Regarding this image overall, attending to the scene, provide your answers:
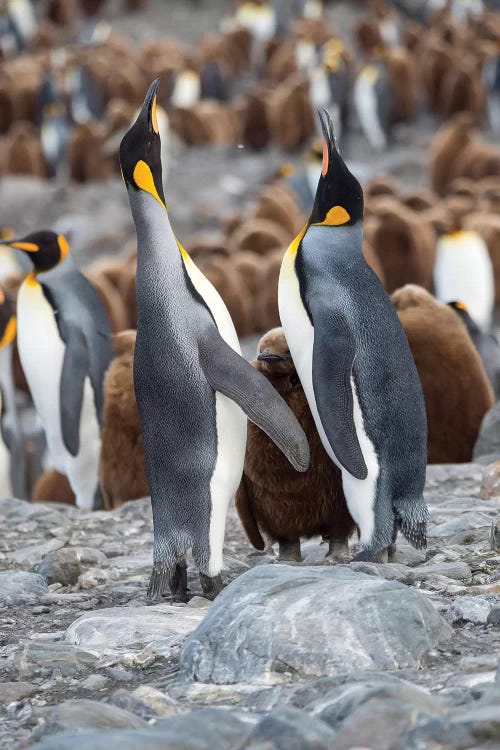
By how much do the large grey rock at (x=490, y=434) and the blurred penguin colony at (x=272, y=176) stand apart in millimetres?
71

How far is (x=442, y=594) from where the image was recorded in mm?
3723

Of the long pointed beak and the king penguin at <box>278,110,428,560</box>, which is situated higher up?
the long pointed beak

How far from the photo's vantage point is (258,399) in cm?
391

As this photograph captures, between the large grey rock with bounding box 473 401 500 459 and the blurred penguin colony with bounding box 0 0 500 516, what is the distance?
7 centimetres

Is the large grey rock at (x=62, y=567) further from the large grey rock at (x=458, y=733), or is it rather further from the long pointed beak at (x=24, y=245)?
the long pointed beak at (x=24, y=245)

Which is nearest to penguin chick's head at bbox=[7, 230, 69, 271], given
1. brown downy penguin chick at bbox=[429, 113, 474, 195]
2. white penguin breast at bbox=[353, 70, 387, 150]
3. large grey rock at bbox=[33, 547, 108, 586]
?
large grey rock at bbox=[33, 547, 108, 586]

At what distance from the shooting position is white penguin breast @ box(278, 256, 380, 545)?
4.05 meters

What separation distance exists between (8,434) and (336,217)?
4742 mm

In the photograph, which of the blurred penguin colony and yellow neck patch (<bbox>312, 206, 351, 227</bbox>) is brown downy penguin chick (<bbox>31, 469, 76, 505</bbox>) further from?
yellow neck patch (<bbox>312, 206, 351, 227</bbox>)

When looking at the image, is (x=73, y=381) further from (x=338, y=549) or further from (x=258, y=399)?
(x=258, y=399)

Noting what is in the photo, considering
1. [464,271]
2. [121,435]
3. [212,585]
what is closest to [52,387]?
[121,435]

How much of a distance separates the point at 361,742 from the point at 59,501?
567 cm

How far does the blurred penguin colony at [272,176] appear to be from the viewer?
20.7 feet

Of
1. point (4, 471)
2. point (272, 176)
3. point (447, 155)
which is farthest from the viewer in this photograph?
point (272, 176)
